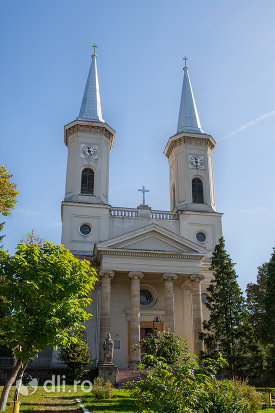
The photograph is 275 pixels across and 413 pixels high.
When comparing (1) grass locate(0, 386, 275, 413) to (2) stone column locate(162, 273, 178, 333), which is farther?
(2) stone column locate(162, 273, 178, 333)

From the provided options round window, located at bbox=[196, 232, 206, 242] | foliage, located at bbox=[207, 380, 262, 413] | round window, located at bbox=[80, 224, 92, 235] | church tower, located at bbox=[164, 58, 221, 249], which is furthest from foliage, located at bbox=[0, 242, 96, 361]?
round window, located at bbox=[196, 232, 206, 242]

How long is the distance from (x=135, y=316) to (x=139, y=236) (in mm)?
6055

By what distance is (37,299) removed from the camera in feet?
50.1

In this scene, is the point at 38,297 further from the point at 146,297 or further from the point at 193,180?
the point at 193,180

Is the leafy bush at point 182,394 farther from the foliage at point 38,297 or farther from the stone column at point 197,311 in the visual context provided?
the stone column at point 197,311

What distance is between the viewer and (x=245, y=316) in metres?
27.9

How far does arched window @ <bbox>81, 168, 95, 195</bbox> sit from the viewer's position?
38.7 meters

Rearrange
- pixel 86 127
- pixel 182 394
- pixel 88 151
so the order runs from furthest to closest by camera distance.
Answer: pixel 86 127
pixel 88 151
pixel 182 394

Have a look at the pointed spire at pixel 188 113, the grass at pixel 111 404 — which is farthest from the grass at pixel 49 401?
the pointed spire at pixel 188 113

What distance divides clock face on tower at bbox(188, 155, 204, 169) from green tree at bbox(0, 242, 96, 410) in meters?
26.5

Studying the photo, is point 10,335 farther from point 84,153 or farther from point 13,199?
point 84,153

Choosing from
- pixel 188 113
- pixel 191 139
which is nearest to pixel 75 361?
pixel 191 139

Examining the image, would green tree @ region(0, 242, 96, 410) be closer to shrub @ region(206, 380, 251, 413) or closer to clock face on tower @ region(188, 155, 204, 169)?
shrub @ region(206, 380, 251, 413)

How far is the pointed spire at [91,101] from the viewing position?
4203 centimetres
